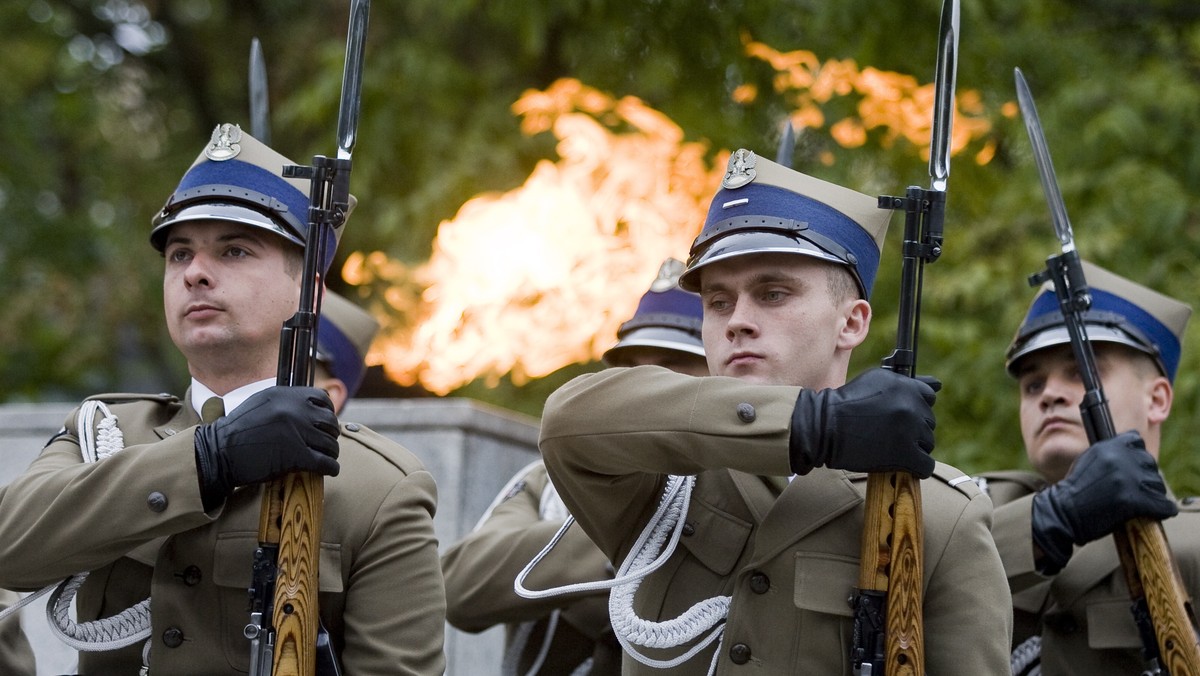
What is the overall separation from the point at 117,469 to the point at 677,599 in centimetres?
136

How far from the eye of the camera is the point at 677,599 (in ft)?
12.2

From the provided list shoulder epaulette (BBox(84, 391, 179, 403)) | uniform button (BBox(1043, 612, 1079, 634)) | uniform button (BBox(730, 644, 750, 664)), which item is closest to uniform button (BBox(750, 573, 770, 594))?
uniform button (BBox(730, 644, 750, 664))

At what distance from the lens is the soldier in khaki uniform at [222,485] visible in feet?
11.9

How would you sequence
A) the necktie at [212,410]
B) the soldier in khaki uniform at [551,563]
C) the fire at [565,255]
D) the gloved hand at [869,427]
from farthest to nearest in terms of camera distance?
the fire at [565,255] < the soldier in khaki uniform at [551,563] < the necktie at [212,410] < the gloved hand at [869,427]

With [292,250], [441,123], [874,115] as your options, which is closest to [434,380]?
[441,123]

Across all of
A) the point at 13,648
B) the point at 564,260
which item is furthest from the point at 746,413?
the point at 564,260

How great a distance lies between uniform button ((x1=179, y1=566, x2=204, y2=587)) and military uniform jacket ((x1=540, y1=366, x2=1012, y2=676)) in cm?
90

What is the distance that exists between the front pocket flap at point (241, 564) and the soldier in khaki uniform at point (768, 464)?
59 centimetres

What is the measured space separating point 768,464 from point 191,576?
56.7 inches

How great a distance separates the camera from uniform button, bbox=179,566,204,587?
3.77m

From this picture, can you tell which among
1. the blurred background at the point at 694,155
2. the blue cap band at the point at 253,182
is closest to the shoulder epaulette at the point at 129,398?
the blue cap band at the point at 253,182

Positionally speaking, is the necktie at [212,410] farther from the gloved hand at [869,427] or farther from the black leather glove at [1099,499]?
the black leather glove at [1099,499]

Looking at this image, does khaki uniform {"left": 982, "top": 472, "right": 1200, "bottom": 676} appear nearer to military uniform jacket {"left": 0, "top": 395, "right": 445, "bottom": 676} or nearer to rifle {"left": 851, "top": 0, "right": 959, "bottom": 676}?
rifle {"left": 851, "top": 0, "right": 959, "bottom": 676}

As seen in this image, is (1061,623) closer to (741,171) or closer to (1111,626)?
(1111,626)
